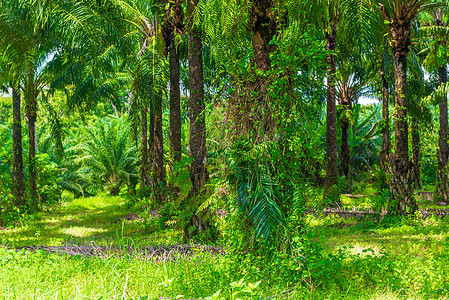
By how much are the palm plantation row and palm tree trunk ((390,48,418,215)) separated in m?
0.03

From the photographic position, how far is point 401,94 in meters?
10.5

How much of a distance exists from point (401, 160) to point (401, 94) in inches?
67.6

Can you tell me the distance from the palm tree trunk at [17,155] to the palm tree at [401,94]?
496 inches

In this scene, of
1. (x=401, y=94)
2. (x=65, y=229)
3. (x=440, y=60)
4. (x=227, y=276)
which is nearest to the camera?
(x=227, y=276)

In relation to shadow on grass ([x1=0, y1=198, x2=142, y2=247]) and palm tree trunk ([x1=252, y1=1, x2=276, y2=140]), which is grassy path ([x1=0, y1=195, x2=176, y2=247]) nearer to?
shadow on grass ([x1=0, y1=198, x2=142, y2=247])

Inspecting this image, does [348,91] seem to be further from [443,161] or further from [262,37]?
[262,37]

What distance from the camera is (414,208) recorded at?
1020 cm

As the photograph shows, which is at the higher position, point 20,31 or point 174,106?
point 20,31

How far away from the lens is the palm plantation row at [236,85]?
4.89 meters

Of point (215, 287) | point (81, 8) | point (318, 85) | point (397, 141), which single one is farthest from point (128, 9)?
point (215, 287)

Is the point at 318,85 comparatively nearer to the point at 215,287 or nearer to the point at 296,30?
the point at 296,30

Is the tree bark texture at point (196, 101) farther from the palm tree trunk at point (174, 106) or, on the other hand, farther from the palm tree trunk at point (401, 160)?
the palm tree trunk at point (401, 160)

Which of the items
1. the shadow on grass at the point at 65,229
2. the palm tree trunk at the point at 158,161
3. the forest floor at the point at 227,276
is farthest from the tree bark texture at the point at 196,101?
the palm tree trunk at the point at 158,161

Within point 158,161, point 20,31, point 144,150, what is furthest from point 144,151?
point 20,31
